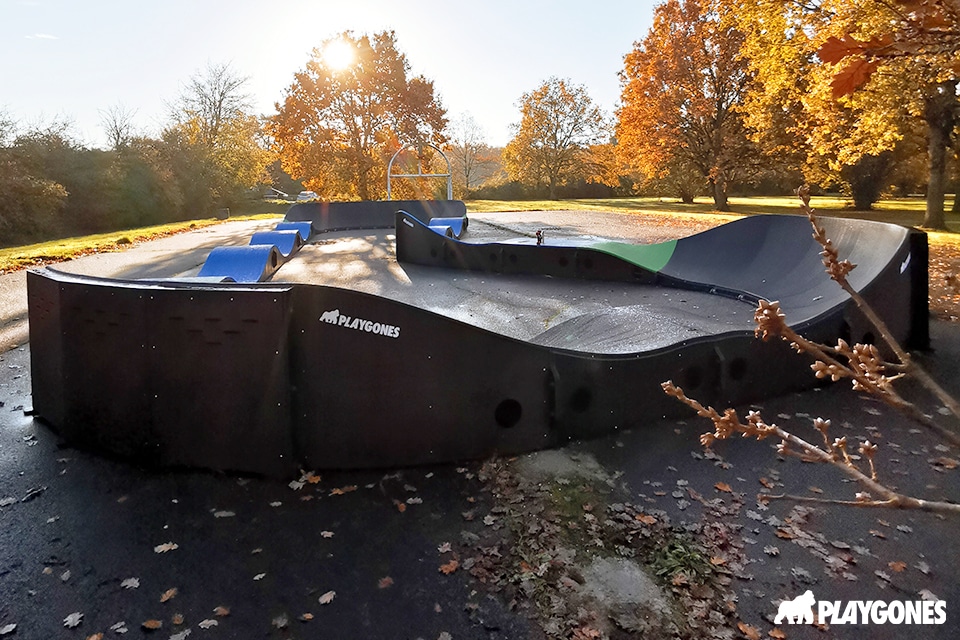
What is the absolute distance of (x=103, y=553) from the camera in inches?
154

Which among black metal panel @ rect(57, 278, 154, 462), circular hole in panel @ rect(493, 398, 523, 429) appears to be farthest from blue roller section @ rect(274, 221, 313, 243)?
circular hole in panel @ rect(493, 398, 523, 429)

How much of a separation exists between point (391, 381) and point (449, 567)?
155 cm

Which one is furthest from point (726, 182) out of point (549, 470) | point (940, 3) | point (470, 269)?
point (940, 3)

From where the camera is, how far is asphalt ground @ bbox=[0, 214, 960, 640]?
333 cm

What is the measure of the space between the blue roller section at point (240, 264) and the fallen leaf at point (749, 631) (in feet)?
35.8

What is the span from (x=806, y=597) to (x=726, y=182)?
3501 centimetres

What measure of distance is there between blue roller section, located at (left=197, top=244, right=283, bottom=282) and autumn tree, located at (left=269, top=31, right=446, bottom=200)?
2513 cm

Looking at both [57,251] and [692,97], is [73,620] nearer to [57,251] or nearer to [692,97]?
[57,251]

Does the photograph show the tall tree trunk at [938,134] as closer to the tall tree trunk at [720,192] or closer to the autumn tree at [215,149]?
the tall tree trunk at [720,192]

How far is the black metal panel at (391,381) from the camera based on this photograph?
4730 millimetres

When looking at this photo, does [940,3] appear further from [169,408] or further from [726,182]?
[726,182]

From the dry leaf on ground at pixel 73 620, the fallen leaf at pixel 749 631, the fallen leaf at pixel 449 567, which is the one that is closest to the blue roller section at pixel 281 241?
the dry leaf on ground at pixel 73 620

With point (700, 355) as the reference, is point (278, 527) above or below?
below

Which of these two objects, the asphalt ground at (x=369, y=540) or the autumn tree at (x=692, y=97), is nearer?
the asphalt ground at (x=369, y=540)
